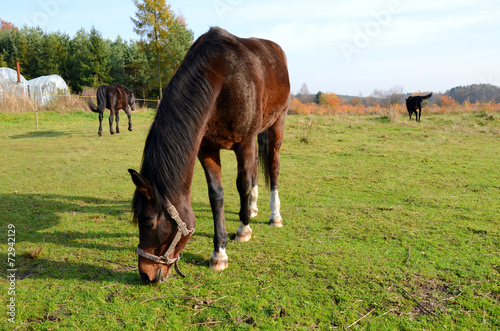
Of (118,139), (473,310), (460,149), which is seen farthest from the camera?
(118,139)

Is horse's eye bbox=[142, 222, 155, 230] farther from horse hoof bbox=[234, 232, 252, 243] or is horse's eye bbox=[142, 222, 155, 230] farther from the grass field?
horse hoof bbox=[234, 232, 252, 243]

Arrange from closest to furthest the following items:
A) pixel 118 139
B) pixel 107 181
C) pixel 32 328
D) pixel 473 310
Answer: pixel 32 328
pixel 473 310
pixel 107 181
pixel 118 139

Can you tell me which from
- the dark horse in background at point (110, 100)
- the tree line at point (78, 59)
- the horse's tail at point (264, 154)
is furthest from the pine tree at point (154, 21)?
the horse's tail at point (264, 154)

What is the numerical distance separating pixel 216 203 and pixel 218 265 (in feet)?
1.83

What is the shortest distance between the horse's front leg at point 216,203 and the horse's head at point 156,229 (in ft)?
1.85

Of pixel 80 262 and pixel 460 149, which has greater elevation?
pixel 460 149

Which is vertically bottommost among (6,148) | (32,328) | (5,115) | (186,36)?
(32,328)

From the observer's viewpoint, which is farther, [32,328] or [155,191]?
[155,191]

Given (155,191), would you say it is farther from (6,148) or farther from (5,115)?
(5,115)

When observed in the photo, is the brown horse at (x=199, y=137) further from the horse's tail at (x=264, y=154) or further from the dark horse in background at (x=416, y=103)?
the dark horse in background at (x=416, y=103)

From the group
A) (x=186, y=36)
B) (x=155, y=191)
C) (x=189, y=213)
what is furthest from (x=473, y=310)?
(x=186, y=36)

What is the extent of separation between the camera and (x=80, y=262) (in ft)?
9.33

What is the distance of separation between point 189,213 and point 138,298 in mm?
745

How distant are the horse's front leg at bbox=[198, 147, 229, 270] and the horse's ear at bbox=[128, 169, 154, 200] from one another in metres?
0.78
